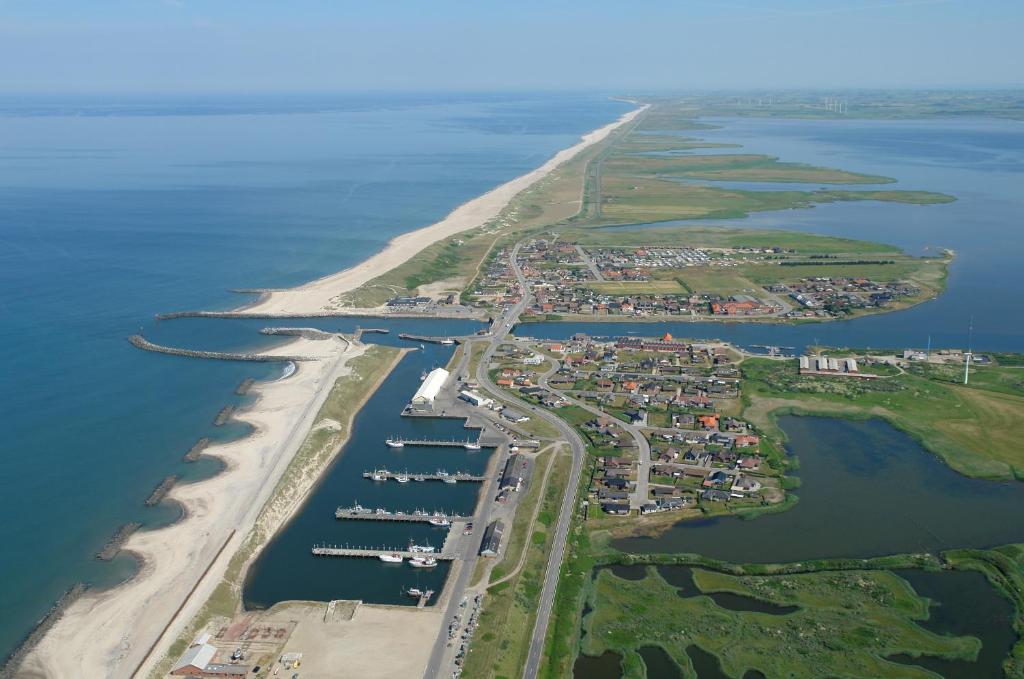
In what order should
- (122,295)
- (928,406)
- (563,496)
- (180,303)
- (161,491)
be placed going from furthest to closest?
(122,295), (180,303), (928,406), (161,491), (563,496)

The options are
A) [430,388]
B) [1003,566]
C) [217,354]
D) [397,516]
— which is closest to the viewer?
[1003,566]

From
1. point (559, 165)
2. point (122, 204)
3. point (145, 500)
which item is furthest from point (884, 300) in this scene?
point (122, 204)

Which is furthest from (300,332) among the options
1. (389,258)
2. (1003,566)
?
(1003,566)

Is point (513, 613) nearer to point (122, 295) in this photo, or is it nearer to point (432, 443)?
point (432, 443)

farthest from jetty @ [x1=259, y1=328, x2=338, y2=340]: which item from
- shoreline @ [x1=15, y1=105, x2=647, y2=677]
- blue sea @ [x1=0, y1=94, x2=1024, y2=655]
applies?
shoreline @ [x1=15, y1=105, x2=647, y2=677]

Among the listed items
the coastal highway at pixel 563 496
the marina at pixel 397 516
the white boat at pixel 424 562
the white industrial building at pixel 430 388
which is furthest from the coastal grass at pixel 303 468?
the coastal highway at pixel 563 496

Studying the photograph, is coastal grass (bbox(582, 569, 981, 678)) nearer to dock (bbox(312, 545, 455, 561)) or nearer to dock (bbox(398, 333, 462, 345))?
dock (bbox(312, 545, 455, 561))
